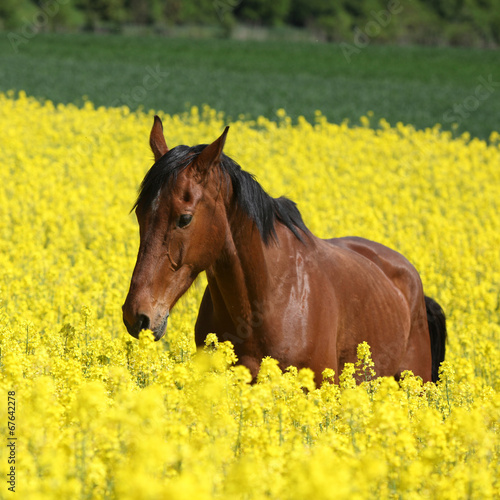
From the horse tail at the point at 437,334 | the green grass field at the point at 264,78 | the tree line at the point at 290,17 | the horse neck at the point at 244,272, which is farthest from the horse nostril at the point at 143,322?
the tree line at the point at 290,17

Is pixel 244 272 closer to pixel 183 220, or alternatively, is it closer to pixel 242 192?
pixel 242 192

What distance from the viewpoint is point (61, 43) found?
1816 inches

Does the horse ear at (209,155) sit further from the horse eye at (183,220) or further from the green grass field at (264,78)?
the green grass field at (264,78)

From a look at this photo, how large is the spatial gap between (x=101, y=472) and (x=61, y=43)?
46.3m

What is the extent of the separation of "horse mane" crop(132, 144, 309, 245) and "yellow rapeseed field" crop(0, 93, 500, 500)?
2.42 feet

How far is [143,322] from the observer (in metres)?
3.91

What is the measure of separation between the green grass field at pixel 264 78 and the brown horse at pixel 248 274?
59.6 ft

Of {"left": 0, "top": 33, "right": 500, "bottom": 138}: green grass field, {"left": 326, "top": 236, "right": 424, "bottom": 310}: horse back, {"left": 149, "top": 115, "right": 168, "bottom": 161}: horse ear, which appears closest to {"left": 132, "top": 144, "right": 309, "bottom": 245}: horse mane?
{"left": 149, "top": 115, "right": 168, "bottom": 161}: horse ear

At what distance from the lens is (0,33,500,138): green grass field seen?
81.9 ft

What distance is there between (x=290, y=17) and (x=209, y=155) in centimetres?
8232

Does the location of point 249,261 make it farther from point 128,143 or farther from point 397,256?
point 128,143

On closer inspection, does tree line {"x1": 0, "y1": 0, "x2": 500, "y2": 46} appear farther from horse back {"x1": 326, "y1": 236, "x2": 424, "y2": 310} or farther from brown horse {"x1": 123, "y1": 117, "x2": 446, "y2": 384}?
brown horse {"x1": 123, "y1": 117, "x2": 446, "y2": 384}

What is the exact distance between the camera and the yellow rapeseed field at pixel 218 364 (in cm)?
280

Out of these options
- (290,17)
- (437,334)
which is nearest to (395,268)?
(437,334)
